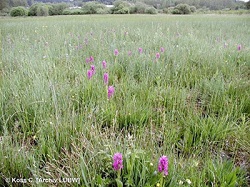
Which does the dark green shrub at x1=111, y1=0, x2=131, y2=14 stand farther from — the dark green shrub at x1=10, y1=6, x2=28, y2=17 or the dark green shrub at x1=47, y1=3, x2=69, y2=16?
the dark green shrub at x1=10, y1=6, x2=28, y2=17

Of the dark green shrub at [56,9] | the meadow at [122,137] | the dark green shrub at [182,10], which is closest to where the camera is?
the meadow at [122,137]

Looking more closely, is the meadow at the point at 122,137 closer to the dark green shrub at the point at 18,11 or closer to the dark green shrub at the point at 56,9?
the dark green shrub at the point at 56,9

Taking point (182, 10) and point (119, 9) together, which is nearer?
point (182, 10)

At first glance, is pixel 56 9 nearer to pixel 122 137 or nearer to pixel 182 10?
pixel 182 10

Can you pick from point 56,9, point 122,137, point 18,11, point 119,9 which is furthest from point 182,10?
point 122,137

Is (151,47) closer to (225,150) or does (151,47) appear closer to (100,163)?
(225,150)

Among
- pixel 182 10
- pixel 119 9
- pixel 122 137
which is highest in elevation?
pixel 119 9

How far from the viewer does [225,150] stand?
1.49 metres

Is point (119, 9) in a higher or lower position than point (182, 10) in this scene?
higher

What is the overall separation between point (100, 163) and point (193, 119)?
3.31 feet

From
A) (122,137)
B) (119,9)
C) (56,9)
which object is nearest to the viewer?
(122,137)

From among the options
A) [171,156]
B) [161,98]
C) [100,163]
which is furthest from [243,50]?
[100,163]

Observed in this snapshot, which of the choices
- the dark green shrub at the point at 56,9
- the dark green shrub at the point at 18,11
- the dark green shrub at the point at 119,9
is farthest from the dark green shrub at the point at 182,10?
the dark green shrub at the point at 18,11

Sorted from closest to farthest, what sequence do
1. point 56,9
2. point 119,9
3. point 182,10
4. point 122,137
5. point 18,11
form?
point 122,137 < point 18,11 < point 182,10 < point 119,9 < point 56,9
